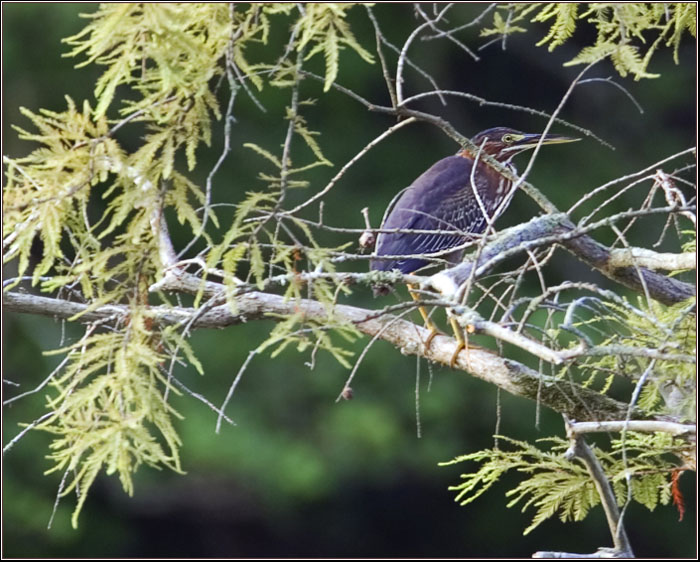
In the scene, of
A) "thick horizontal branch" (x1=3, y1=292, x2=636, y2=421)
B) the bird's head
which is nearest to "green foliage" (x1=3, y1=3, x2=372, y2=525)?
"thick horizontal branch" (x1=3, y1=292, x2=636, y2=421)

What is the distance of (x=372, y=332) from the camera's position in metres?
2.87

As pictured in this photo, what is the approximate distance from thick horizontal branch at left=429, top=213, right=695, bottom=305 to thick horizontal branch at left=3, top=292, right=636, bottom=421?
0.96 ft

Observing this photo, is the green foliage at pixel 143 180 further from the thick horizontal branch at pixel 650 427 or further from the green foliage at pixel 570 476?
the green foliage at pixel 570 476

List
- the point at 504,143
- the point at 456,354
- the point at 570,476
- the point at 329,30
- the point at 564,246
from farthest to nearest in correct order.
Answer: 1. the point at 504,143
2. the point at 456,354
3. the point at 570,476
4. the point at 564,246
5. the point at 329,30

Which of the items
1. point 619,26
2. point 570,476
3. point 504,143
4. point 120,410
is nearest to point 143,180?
point 120,410

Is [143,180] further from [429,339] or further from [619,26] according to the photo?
[429,339]

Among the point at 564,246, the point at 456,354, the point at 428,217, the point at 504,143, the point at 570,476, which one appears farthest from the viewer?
the point at 504,143

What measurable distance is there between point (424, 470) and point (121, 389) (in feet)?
18.8

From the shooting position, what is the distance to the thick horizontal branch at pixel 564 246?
229 cm

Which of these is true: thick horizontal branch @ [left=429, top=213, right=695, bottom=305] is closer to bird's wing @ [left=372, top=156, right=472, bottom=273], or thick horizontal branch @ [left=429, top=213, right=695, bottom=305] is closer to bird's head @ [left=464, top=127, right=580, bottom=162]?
bird's wing @ [left=372, top=156, right=472, bottom=273]

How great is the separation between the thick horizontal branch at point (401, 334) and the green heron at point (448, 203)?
939 millimetres

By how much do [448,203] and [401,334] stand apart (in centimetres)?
132

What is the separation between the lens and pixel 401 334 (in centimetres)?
294

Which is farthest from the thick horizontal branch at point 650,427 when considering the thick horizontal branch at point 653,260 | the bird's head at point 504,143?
the bird's head at point 504,143
